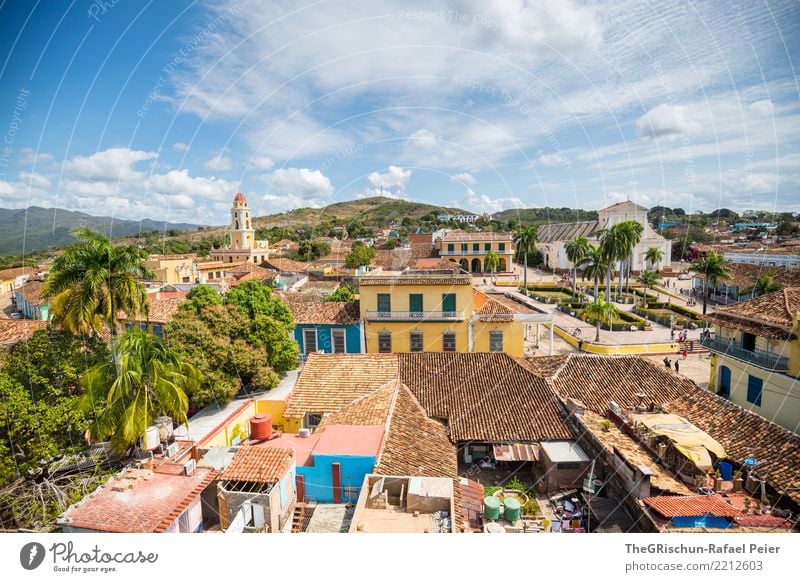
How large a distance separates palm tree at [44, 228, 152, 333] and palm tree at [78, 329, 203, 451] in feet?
5.28

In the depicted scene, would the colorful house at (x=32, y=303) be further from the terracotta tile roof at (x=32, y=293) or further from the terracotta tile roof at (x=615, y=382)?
the terracotta tile roof at (x=615, y=382)

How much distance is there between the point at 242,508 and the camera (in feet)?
Result: 24.6

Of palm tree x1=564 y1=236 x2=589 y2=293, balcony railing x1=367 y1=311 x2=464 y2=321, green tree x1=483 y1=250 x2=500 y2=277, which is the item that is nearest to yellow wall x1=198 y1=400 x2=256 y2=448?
balcony railing x1=367 y1=311 x2=464 y2=321

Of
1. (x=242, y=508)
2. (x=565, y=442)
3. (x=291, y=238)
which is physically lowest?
(x=565, y=442)

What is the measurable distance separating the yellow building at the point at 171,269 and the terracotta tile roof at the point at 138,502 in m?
31.4

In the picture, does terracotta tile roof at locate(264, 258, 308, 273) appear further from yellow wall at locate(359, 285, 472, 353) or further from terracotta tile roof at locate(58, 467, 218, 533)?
terracotta tile roof at locate(58, 467, 218, 533)

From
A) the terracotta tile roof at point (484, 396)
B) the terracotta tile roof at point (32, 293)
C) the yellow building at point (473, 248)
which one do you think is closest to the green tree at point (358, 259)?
the yellow building at point (473, 248)

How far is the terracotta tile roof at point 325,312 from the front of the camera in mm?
20922

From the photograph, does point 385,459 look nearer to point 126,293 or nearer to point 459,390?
point 459,390

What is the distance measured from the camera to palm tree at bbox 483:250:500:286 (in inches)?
2085

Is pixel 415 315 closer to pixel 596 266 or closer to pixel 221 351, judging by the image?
pixel 221 351

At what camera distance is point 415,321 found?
20.2 metres

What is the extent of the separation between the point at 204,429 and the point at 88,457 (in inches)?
106
